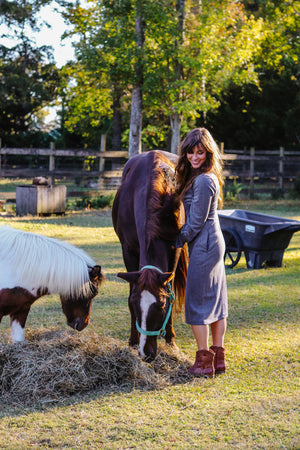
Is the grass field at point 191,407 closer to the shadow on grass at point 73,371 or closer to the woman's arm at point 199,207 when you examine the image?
the shadow on grass at point 73,371

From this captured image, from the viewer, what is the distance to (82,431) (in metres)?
2.96

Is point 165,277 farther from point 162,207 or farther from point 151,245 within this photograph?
point 162,207

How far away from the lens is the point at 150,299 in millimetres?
3498

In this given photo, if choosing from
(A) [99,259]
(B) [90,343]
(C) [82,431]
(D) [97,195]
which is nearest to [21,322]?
(B) [90,343]

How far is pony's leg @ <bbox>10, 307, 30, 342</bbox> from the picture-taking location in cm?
412

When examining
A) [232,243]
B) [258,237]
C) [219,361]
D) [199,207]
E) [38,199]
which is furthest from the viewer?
[38,199]

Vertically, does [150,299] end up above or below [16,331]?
above

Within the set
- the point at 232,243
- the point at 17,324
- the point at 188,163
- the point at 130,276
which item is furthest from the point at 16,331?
the point at 232,243

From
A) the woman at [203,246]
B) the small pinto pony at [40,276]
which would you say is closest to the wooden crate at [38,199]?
the small pinto pony at [40,276]

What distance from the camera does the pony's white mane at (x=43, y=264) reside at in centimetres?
401

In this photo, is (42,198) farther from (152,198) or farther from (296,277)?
(152,198)

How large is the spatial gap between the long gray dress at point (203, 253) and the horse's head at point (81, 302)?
847 mm

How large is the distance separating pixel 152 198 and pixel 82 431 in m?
1.83

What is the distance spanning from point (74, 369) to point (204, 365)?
1.00m
